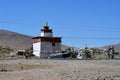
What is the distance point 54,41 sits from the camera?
241 feet

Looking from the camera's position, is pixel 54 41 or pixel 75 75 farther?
pixel 54 41

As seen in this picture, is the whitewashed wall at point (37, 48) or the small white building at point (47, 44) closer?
the whitewashed wall at point (37, 48)

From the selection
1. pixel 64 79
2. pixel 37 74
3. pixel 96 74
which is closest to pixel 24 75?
pixel 37 74

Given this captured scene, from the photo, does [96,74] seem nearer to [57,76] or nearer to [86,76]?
[86,76]

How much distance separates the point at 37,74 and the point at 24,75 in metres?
0.69

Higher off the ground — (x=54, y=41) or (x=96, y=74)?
(x=54, y=41)

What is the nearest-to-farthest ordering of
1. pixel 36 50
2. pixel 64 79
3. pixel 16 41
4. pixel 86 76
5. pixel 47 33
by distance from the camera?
1. pixel 64 79
2. pixel 86 76
3. pixel 36 50
4. pixel 47 33
5. pixel 16 41

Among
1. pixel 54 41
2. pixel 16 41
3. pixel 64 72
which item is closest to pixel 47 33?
pixel 54 41

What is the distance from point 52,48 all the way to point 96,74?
5210cm

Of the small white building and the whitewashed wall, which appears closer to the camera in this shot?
the whitewashed wall

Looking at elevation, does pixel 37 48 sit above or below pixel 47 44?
below

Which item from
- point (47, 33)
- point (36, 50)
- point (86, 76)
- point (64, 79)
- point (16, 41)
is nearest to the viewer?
point (64, 79)

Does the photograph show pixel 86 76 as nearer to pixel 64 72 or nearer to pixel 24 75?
pixel 64 72

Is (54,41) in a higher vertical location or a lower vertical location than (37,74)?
higher
